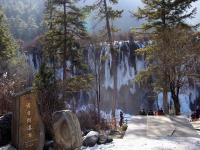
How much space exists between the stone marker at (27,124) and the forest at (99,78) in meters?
0.02

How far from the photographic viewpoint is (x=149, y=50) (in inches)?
1041

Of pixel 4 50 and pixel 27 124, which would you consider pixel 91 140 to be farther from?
pixel 4 50

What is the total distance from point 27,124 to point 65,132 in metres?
0.91

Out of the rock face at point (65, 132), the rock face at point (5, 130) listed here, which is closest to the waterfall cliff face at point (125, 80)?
the rock face at point (5, 130)

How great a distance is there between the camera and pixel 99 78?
1351 inches

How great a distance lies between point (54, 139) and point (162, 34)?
1630 cm

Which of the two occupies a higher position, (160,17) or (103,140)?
(160,17)

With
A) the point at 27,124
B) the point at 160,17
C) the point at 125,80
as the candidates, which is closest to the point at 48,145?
the point at 27,124

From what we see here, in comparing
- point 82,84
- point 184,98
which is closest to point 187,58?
point 82,84

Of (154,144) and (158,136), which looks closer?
(154,144)

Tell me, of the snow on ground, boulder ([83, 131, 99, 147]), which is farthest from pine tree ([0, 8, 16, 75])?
the snow on ground

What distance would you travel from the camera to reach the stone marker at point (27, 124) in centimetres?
998

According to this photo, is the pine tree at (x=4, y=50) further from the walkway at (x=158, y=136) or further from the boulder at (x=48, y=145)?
the boulder at (x=48, y=145)

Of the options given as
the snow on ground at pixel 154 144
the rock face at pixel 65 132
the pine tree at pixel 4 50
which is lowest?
the snow on ground at pixel 154 144
